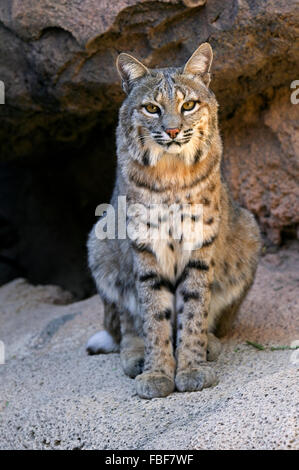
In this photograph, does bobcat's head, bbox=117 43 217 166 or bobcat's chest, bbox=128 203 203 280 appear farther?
bobcat's chest, bbox=128 203 203 280

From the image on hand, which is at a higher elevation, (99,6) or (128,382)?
(99,6)

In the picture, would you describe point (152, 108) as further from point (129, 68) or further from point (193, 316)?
point (193, 316)

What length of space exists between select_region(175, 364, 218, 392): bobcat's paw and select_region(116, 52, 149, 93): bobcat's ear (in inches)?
63.1

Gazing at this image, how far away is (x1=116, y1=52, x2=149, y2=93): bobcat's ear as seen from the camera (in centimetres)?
359

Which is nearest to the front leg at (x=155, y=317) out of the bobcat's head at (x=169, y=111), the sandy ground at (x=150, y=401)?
the sandy ground at (x=150, y=401)

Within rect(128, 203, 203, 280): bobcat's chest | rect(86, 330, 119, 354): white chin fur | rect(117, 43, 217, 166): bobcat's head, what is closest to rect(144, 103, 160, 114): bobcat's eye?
rect(117, 43, 217, 166): bobcat's head

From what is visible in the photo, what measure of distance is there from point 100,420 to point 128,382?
48cm

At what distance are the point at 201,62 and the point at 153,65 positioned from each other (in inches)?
38.1

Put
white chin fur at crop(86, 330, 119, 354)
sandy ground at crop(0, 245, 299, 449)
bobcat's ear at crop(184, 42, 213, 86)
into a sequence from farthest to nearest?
white chin fur at crop(86, 330, 119, 354)
bobcat's ear at crop(184, 42, 213, 86)
sandy ground at crop(0, 245, 299, 449)

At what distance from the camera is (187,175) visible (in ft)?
11.5

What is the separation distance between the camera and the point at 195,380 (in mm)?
3264

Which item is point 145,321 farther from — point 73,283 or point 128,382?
point 73,283

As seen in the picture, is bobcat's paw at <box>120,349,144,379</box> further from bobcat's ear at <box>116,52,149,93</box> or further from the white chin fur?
bobcat's ear at <box>116,52,149,93</box>
